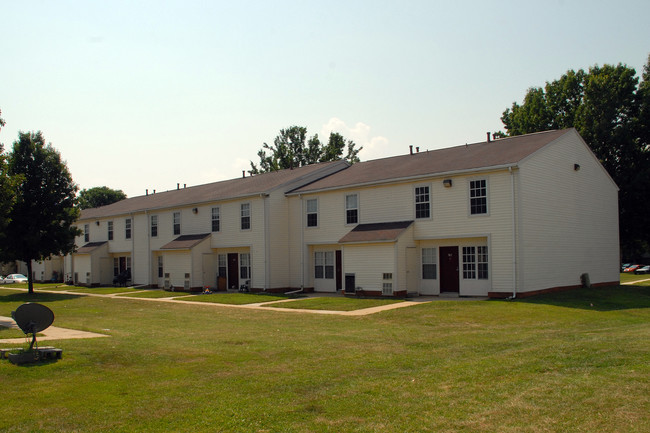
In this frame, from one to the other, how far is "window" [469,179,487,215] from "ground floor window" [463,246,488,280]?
165 cm

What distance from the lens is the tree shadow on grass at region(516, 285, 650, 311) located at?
20922 mm

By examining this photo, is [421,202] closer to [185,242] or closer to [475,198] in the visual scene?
[475,198]

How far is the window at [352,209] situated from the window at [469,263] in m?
6.09

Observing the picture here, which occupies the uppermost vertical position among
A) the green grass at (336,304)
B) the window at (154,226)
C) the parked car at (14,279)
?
the window at (154,226)

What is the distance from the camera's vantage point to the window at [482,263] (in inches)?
957

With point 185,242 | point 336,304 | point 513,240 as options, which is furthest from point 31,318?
point 185,242

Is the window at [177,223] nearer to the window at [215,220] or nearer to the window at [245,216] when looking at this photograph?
the window at [215,220]

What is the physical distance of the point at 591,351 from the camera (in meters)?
10.3

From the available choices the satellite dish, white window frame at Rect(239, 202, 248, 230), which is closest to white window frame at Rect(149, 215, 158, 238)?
white window frame at Rect(239, 202, 248, 230)

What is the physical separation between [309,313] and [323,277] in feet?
32.7

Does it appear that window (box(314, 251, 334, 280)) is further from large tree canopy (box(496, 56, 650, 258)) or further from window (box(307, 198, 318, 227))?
large tree canopy (box(496, 56, 650, 258))

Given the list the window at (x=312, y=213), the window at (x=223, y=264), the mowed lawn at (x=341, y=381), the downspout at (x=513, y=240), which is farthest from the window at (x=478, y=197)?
the window at (x=223, y=264)

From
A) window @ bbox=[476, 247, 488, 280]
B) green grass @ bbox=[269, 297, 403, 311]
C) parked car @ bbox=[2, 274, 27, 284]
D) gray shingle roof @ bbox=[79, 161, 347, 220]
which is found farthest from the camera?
parked car @ bbox=[2, 274, 27, 284]

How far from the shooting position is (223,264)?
35156 mm
